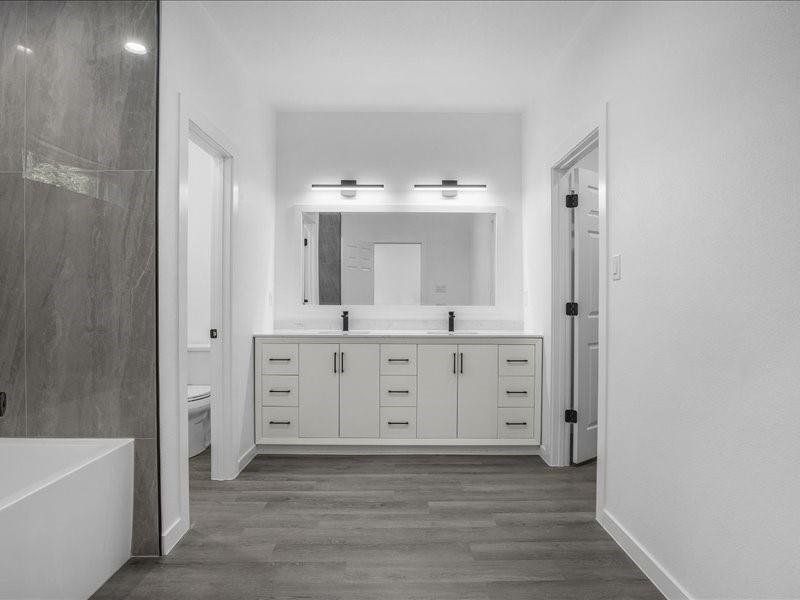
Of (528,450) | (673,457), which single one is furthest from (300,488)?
(673,457)

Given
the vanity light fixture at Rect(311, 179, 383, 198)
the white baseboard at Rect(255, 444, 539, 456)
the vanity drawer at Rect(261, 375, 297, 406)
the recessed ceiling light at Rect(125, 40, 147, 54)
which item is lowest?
the white baseboard at Rect(255, 444, 539, 456)

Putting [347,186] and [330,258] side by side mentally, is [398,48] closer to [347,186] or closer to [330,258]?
[347,186]

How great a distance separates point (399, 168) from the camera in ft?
12.8

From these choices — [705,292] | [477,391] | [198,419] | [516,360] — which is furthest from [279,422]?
[705,292]

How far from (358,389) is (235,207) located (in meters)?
1.42

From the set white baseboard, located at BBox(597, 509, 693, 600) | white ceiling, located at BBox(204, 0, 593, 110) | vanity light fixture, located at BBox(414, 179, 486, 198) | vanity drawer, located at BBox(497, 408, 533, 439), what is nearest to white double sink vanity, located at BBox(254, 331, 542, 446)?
vanity drawer, located at BBox(497, 408, 533, 439)

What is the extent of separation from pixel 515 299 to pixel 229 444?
232 cm

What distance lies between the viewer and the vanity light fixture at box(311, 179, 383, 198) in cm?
384

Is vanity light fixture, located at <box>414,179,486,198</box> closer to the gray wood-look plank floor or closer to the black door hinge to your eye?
the black door hinge

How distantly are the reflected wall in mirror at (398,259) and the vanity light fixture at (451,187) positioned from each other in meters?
0.18

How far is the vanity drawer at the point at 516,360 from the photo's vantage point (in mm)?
3320

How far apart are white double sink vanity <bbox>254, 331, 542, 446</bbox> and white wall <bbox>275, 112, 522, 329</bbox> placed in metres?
0.57

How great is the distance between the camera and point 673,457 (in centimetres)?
169

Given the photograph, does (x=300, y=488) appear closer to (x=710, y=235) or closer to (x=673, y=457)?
(x=673, y=457)
